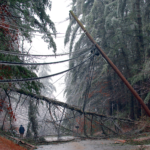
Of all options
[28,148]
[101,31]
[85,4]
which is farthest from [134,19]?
[28,148]

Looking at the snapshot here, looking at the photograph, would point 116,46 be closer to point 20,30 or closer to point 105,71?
point 105,71

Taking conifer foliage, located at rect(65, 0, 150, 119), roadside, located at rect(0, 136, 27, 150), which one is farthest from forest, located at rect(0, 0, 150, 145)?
roadside, located at rect(0, 136, 27, 150)

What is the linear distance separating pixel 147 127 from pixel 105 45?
8.20 meters

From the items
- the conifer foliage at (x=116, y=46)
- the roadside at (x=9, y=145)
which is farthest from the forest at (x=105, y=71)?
the roadside at (x=9, y=145)

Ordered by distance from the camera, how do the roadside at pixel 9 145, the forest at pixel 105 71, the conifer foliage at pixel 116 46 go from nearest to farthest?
the roadside at pixel 9 145 → the forest at pixel 105 71 → the conifer foliage at pixel 116 46

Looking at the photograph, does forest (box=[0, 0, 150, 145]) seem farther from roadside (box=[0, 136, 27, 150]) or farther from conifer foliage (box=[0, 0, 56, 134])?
roadside (box=[0, 136, 27, 150])

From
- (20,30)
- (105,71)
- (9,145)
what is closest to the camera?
(9,145)

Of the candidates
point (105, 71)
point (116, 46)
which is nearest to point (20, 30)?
point (105, 71)

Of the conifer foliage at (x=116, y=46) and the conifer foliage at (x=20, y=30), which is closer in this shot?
the conifer foliage at (x=20, y=30)

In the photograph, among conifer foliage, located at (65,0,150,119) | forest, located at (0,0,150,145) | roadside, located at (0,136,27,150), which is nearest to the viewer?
roadside, located at (0,136,27,150)

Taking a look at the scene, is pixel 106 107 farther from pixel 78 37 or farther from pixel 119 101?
pixel 78 37

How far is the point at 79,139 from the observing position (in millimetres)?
9203

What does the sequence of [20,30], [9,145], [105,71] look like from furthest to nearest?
1. [105,71]
2. [20,30]
3. [9,145]

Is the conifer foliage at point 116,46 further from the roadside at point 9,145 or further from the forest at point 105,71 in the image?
the roadside at point 9,145
